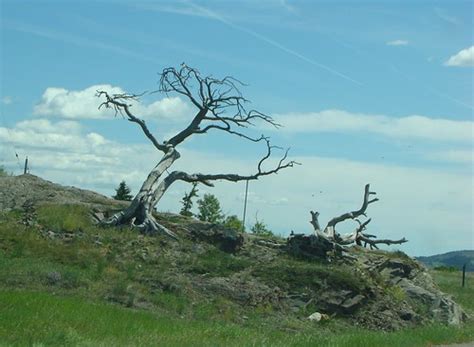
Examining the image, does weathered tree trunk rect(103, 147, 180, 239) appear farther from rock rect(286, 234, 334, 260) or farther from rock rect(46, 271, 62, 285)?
rock rect(46, 271, 62, 285)

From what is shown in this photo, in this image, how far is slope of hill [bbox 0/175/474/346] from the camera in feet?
57.1

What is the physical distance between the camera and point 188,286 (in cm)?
2322

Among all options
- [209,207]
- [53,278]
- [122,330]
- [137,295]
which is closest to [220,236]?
[137,295]

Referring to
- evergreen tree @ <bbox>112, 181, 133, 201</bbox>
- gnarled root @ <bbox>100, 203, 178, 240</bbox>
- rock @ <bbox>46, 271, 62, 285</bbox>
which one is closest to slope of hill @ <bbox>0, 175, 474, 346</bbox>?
rock @ <bbox>46, 271, 62, 285</bbox>

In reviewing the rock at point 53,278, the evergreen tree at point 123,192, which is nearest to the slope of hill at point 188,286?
the rock at point 53,278

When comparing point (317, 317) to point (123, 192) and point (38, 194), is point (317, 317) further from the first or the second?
point (123, 192)

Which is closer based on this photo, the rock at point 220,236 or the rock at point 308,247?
the rock at point 220,236

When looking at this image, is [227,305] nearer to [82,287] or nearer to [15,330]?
[82,287]

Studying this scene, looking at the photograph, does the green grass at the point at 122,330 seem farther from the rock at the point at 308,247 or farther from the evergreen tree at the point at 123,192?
the evergreen tree at the point at 123,192

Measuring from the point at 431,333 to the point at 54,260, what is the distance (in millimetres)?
9919

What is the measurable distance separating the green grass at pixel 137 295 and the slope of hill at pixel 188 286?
0.04 metres

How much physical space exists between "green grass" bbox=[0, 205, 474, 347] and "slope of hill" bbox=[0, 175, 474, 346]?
0.04 meters

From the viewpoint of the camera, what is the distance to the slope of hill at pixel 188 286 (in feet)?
57.1

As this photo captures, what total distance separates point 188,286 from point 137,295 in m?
1.92
